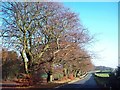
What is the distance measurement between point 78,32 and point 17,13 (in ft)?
33.9

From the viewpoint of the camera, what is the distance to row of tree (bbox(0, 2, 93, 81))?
32.9 m

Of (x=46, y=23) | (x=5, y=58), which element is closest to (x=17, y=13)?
(x=46, y=23)

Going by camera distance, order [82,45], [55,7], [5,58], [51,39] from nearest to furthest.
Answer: [55,7] → [51,39] → [82,45] → [5,58]

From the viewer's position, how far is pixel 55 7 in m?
35.2

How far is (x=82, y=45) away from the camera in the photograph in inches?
1578

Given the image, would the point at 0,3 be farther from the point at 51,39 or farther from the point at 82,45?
the point at 82,45

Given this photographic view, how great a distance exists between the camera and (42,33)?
3603 cm

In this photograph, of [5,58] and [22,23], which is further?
[5,58]

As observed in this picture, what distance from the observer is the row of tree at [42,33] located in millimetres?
32938

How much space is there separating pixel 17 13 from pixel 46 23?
4585 millimetres

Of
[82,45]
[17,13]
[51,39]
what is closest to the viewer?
[17,13]

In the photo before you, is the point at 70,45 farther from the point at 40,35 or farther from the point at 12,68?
the point at 12,68

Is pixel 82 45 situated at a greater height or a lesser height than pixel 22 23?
lesser

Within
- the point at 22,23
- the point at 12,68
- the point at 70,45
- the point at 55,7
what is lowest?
the point at 12,68
